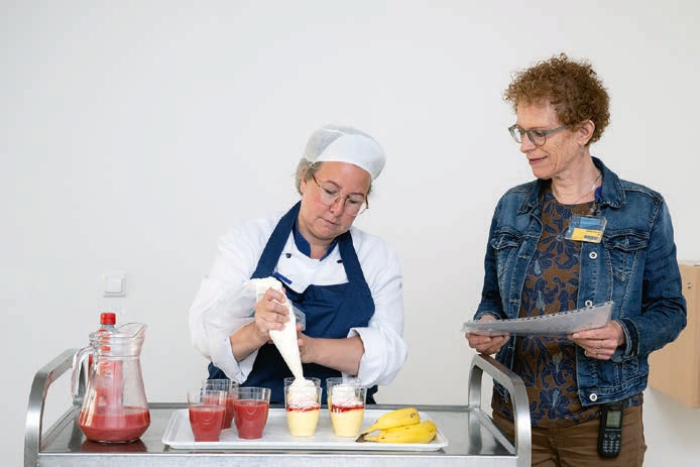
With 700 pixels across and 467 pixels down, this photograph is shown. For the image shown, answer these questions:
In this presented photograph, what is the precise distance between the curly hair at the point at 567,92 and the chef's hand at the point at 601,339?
0.59 metres

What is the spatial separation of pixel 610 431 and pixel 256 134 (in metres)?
2.16

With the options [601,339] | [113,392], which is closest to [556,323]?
[601,339]

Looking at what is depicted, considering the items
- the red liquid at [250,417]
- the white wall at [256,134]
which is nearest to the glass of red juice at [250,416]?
the red liquid at [250,417]

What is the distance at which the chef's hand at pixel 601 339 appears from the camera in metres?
2.07

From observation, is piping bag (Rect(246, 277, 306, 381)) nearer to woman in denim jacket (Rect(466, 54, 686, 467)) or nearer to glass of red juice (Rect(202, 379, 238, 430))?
glass of red juice (Rect(202, 379, 238, 430))

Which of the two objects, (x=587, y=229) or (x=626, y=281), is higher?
(x=587, y=229)

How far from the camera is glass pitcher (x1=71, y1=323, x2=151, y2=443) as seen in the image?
1619 mm

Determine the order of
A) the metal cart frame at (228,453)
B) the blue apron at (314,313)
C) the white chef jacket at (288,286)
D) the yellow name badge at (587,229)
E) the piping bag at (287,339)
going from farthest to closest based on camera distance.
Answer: the yellow name badge at (587,229)
the blue apron at (314,313)
the white chef jacket at (288,286)
the piping bag at (287,339)
the metal cart frame at (228,453)

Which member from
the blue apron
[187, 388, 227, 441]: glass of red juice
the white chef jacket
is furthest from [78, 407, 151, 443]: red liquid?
the blue apron

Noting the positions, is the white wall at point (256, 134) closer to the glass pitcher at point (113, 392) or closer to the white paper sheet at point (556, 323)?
the white paper sheet at point (556, 323)

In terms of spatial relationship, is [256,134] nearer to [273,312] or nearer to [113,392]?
[273,312]

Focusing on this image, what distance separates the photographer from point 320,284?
87.7 inches

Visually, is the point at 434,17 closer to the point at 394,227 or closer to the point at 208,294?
the point at 394,227

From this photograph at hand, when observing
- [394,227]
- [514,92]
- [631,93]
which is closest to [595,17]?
[631,93]
